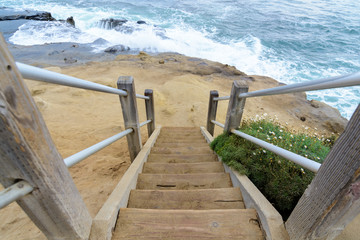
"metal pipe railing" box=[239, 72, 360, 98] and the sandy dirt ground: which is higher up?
"metal pipe railing" box=[239, 72, 360, 98]

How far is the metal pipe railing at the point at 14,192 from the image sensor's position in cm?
62

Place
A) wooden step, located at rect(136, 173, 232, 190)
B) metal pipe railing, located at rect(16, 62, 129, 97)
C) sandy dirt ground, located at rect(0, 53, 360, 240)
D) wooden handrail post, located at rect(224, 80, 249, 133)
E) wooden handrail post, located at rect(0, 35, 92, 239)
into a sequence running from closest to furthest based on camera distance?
wooden handrail post, located at rect(0, 35, 92, 239) → metal pipe railing, located at rect(16, 62, 129, 97) → wooden step, located at rect(136, 173, 232, 190) → wooden handrail post, located at rect(224, 80, 249, 133) → sandy dirt ground, located at rect(0, 53, 360, 240)

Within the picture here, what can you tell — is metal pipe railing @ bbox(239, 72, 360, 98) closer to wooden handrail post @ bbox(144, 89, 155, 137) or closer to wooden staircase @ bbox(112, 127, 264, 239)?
wooden staircase @ bbox(112, 127, 264, 239)

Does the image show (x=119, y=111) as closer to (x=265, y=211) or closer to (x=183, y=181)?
(x=183, y=181)

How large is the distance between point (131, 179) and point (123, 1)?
41.0 metres

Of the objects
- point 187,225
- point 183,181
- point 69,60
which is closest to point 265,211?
point 187,225

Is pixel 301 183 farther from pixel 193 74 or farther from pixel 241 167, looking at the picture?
pixel 193 74

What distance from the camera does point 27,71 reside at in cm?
74

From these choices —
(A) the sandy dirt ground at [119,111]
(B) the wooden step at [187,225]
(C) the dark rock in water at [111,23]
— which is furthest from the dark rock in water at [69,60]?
(B) the wooden step at [187,225]

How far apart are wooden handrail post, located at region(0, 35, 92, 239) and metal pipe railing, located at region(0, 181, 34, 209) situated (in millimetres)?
17

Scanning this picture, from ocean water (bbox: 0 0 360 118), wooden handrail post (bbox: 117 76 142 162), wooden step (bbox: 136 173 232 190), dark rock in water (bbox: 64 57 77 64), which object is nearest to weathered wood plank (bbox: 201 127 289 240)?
wooden step (bbox: 136 173 232 190)

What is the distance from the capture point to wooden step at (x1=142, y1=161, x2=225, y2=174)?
2.38 metres

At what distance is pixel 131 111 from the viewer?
79.9 inches

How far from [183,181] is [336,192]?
1466mm
